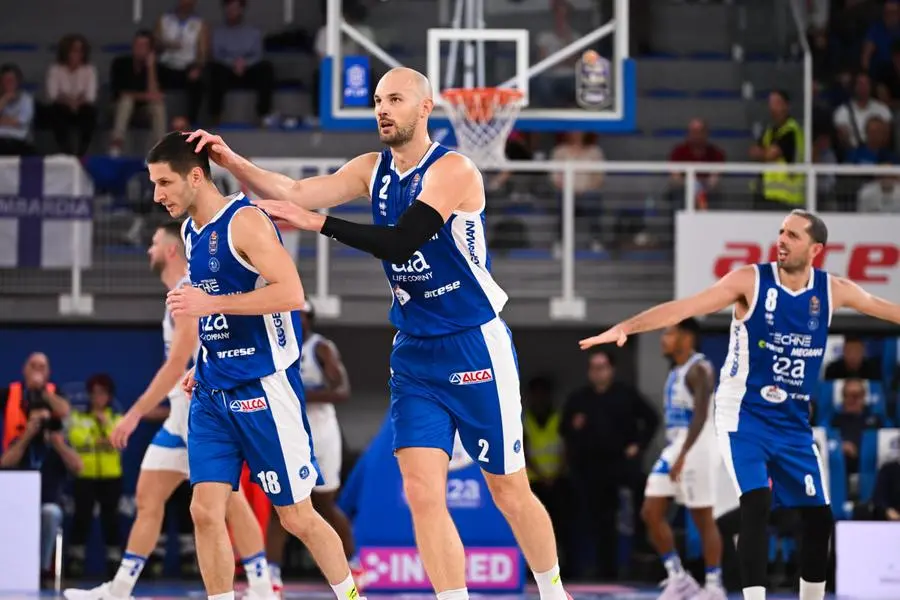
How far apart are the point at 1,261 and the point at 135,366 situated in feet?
6.55

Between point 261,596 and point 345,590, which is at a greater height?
point 345,590

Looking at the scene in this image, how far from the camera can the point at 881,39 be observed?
18.3 m

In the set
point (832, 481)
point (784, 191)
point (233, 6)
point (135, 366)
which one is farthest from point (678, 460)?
point (233, 6)

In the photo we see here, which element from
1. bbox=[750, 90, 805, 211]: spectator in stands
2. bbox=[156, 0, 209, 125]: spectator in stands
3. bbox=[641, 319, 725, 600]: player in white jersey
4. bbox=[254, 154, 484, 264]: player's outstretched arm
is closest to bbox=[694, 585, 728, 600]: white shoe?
bbox=[641, 319, 725, 600]: player in white jersey

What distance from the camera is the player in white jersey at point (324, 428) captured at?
11.1 m

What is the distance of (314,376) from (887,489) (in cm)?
516

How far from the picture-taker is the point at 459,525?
40.4 feet

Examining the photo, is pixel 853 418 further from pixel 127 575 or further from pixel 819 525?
pixel 127 575

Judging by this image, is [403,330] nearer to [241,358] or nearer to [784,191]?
[241,358]

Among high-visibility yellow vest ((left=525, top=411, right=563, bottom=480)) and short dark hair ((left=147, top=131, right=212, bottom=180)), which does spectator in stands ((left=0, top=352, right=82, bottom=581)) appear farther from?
short dark hair ((left=147, top=131, right=212, bottom=180))

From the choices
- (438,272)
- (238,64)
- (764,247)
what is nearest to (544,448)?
(764,247)

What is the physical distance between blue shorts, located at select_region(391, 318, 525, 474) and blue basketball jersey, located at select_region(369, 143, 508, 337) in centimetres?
7

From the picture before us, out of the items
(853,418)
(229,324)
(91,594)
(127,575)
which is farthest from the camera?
(853,418)

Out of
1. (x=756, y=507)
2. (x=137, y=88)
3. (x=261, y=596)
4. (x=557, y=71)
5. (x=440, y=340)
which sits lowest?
(x=261, y=596)
